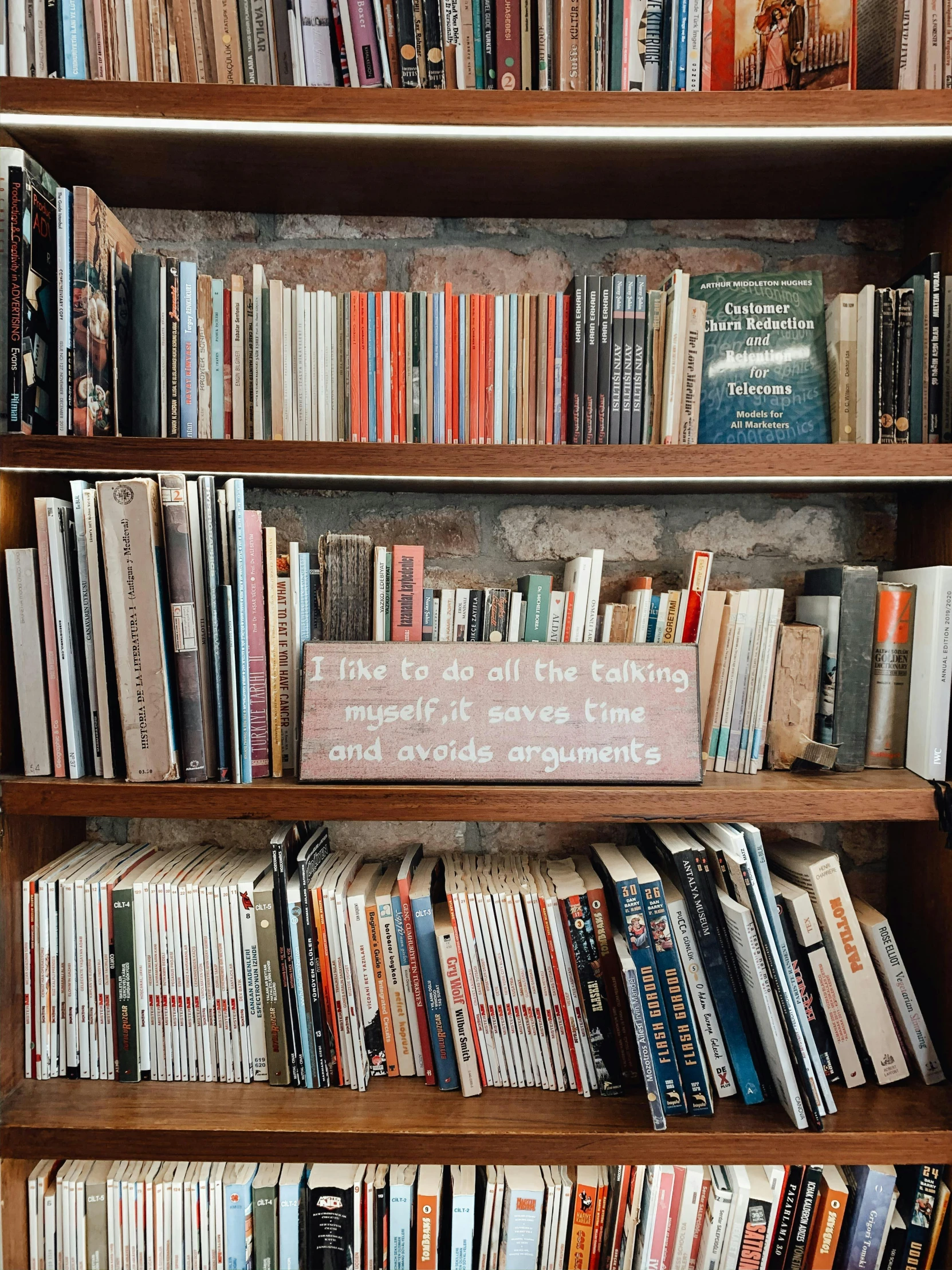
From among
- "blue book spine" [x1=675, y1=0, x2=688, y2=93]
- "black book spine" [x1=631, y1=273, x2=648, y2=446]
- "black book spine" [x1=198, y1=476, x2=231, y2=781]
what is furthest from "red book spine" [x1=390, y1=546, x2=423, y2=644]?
"blue book spine" [x1=675, y1=0, x2=688, y2=93]

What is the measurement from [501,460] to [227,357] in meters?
0.42

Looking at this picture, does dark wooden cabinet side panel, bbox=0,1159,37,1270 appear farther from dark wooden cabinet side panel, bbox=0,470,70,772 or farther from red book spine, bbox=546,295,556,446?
red book spine, bbox=546,295,556,446

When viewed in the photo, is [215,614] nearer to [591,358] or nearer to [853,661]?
[591,358]

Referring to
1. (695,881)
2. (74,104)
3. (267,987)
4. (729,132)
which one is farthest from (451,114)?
(267,987)

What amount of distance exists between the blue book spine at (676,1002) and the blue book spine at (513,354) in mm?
668

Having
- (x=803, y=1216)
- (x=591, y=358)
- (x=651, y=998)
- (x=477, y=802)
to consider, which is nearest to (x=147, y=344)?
(x=591, y=358)

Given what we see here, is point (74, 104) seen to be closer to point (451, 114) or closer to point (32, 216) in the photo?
point (32, 216)

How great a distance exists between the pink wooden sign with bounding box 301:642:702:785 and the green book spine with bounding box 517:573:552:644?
0.08 meters

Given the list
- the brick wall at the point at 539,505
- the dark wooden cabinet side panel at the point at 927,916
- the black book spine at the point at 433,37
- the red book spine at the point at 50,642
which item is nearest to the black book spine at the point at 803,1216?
the dark wooden cabinet side panel at the point at 927,916

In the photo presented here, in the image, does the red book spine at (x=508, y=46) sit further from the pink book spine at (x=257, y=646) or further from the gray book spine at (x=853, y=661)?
the gray book spine at (x=853, y=661)

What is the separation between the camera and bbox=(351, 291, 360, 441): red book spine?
40.6 inches

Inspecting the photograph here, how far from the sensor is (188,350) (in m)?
1.00

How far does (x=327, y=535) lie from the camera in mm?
1036

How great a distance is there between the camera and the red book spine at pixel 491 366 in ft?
3.40
